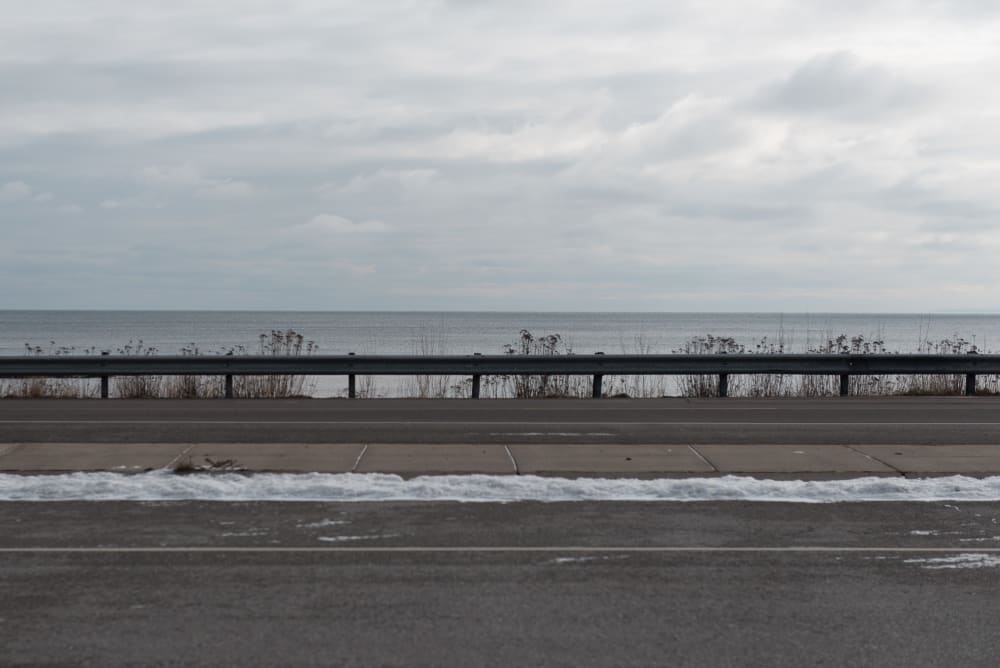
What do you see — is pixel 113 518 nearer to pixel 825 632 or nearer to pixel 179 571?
pixel 179 571

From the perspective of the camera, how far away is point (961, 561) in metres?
7.21

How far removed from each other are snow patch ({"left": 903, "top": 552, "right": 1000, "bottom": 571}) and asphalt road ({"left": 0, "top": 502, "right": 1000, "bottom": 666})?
0.03 m

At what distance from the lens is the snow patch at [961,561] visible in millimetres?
7074

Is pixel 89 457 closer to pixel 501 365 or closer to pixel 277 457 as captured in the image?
pixel 277 457

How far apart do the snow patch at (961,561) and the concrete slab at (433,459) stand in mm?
4728

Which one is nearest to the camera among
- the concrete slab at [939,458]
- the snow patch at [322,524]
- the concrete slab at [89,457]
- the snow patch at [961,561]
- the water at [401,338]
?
the snow patch at [961,561]

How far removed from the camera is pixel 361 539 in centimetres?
783

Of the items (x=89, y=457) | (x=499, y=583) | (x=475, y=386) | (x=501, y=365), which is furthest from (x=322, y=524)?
(x=501, y=365)

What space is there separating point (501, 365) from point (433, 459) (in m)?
10.3

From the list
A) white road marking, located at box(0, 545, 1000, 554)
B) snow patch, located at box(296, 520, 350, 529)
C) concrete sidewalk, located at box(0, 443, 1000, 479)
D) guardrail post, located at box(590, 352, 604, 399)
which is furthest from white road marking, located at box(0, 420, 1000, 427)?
white road marking, located at box(0, 545, 1000, 554)

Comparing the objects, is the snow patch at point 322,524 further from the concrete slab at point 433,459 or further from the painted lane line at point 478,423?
the painted lane line at point 478,423

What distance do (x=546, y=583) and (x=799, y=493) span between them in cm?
411

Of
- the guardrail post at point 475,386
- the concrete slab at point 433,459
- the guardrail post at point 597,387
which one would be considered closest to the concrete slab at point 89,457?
the concrete slab at point 433,459

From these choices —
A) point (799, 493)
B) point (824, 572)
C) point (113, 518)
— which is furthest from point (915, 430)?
point (113, 518)
